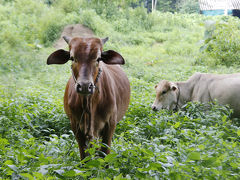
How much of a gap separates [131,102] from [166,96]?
28.5 inches

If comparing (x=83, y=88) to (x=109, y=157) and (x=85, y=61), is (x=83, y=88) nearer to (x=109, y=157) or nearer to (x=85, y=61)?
(x=85, y=61)

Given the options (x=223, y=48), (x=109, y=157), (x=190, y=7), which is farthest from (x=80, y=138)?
(x=190, y=7)

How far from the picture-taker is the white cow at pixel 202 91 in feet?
18.6

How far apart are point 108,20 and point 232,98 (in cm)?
1636

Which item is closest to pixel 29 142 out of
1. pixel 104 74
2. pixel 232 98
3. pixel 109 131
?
pixel 109 131

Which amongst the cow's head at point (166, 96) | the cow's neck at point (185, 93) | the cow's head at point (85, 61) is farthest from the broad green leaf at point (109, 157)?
the cow's neck at point (185, 93)

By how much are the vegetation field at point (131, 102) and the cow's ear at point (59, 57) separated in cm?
82

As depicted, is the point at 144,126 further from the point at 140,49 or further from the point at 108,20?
the point at 108,20

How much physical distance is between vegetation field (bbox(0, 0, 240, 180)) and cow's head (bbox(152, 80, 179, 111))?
224mm

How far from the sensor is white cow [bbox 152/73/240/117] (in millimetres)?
5672

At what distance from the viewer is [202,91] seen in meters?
6.26

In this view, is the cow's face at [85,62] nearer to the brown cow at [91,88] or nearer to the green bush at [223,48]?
the brown cow at [91,88]

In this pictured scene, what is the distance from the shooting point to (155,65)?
13375 mm

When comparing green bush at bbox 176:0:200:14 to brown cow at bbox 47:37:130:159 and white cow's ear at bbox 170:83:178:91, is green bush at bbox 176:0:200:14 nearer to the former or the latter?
white cow's ear at bbox 170:83:178:91
